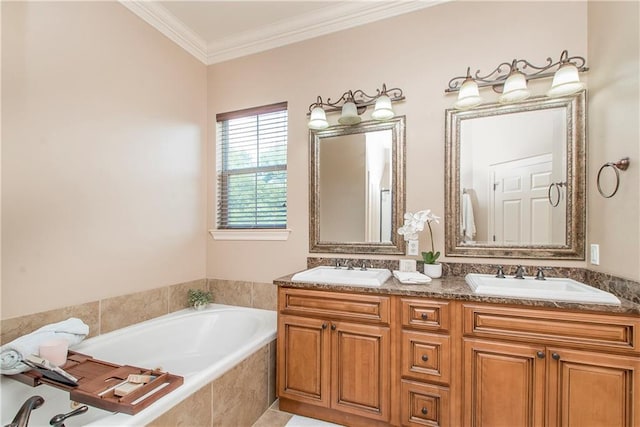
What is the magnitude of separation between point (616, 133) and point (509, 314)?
1120 mm

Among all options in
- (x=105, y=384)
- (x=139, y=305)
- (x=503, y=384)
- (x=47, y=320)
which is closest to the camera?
(x=105, y=384)

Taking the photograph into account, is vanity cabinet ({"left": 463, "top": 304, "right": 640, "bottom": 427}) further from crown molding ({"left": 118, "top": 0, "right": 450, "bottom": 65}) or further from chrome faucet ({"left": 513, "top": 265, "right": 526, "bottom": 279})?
crown molding ({"left": 118, "top": 0, "right": 450, "bottom": 65})

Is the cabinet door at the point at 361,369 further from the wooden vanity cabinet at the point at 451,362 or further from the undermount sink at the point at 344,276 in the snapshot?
the undermount sink at the point at 344,276

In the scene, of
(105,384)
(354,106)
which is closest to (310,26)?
(354,106)

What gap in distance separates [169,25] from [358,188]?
6.88 feet

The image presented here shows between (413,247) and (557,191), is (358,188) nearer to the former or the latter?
(413,247)

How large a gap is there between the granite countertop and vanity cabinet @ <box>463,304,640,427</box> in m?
0.04

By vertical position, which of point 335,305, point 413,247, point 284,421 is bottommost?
point 284,421

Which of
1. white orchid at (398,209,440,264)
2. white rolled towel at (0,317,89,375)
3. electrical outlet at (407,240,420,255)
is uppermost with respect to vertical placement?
white orchid at (398,209,440,264)

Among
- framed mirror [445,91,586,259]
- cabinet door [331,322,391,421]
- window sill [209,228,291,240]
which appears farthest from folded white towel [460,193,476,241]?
window sill [209,228,291,240]

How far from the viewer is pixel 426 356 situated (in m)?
1.56

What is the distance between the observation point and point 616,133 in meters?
1.52

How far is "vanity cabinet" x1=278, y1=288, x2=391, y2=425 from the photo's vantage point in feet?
5.46

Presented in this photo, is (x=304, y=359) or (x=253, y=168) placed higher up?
(x=253, y=168)
